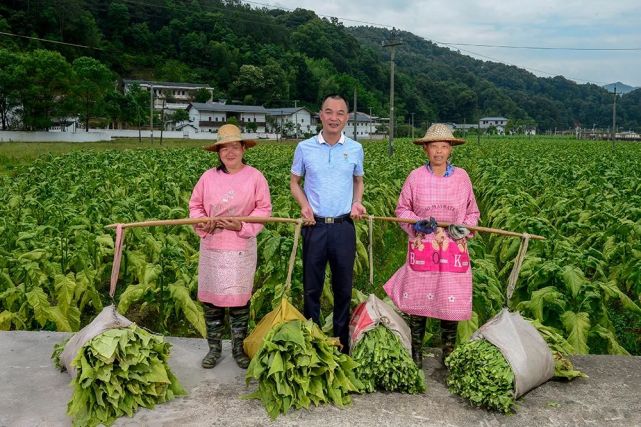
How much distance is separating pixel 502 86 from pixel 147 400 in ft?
523

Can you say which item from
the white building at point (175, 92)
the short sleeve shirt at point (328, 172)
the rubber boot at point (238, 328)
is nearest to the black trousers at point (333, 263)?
the short sleeve shirt at point (328, 172)

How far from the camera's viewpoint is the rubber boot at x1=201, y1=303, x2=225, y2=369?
4.43 m

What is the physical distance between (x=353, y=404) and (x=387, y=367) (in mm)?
326

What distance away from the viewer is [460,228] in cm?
410

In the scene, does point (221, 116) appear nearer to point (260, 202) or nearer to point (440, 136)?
point (260, 202)

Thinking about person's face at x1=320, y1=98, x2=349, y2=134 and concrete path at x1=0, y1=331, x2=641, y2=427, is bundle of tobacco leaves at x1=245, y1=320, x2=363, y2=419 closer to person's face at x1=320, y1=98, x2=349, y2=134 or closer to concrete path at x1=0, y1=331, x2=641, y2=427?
concrete path at x1=0, y1=331, x2=641, y2=427

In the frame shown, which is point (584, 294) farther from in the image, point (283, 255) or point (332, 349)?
point (283, 255)

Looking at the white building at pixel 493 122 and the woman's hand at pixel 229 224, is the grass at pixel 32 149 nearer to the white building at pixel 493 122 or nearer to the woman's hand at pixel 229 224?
the woman's hand at pixel 229 224

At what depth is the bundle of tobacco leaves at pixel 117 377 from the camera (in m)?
3.57

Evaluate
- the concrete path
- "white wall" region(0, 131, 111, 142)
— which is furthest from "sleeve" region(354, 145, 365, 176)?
"white wall" region(0, 131, 111, 142)

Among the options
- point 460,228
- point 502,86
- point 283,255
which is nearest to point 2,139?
point 283,255

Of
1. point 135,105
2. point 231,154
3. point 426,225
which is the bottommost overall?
point 426,225

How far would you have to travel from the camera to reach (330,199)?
167 inches

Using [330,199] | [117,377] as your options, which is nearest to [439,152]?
[330,199]
